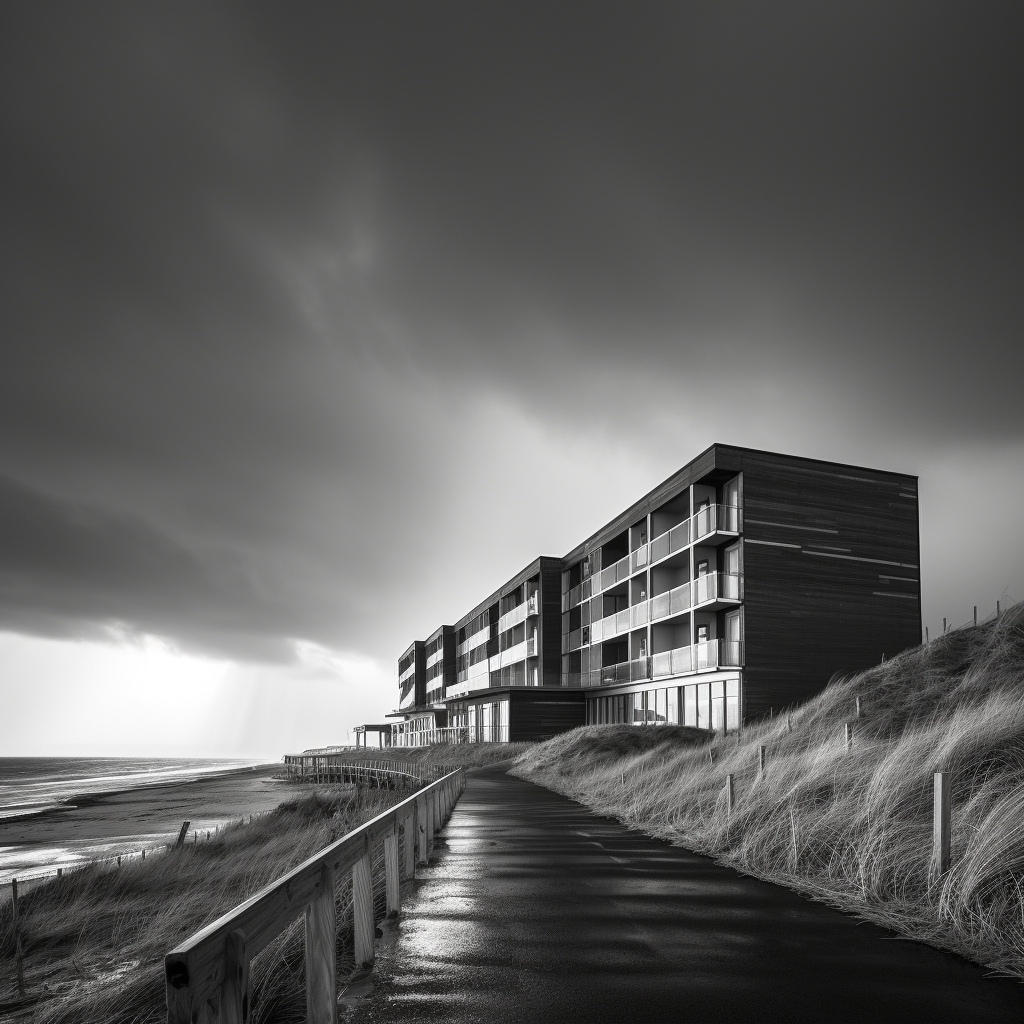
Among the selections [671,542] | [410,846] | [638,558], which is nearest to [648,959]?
[410,846]

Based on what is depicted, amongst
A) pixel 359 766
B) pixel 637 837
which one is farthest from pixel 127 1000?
pixel 359 766

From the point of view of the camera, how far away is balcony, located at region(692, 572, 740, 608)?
1283 inches

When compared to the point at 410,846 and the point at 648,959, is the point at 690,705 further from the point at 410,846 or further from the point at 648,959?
the point at 648,959

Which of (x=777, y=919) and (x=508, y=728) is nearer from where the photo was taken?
(x=777, y=919)

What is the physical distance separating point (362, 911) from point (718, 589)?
28602 mm

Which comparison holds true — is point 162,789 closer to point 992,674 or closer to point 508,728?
point 508,728

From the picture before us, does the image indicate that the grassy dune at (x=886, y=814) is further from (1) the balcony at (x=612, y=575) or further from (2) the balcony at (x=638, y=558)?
(1) the balcony at (x=612, y=575)

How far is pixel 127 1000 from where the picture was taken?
18.1ft

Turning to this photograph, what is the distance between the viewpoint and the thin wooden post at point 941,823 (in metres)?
7.05

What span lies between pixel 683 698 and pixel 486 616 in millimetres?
34067

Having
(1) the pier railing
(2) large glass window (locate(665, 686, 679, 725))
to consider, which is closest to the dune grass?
(1) the pier railing

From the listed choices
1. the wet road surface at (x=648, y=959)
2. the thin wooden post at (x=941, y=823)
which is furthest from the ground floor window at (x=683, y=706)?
the thin wooden post at (x=941, y=823)

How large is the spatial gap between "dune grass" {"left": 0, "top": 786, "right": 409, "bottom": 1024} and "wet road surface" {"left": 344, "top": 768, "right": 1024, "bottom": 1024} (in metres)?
0.57

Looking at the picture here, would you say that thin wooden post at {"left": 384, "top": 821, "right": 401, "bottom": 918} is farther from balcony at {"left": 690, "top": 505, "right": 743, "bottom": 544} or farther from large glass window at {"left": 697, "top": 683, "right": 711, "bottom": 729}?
large glass window at {"left": 697, "top": 683, "right": 711, "bottom": 729}
